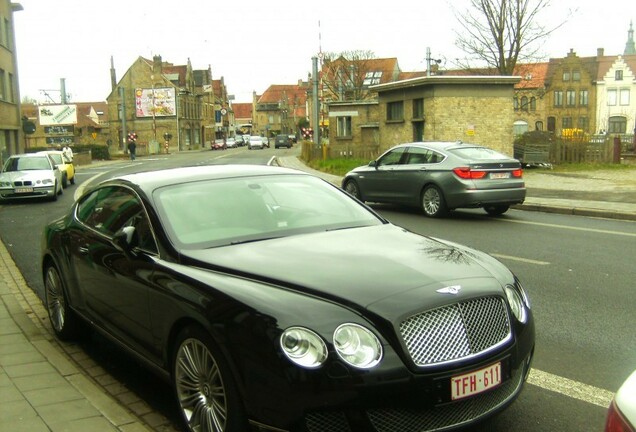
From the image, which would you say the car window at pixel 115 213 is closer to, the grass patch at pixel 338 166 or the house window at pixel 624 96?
the grass patch at pixel 338 166

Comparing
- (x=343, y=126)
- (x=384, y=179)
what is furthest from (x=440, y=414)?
(x=343, y=126)

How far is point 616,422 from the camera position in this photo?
6.23 feet

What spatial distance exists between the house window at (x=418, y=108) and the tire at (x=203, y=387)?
26.3m

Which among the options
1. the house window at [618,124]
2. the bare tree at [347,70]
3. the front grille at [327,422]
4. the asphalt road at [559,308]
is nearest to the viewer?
the front grille at [327,422]

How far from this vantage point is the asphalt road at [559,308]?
423 cm

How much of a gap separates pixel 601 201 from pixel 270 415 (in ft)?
48.4

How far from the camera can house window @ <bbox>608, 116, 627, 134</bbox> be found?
263 ft

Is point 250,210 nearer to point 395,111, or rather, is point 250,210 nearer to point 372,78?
point 395,111

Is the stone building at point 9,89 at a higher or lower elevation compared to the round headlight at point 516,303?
higher

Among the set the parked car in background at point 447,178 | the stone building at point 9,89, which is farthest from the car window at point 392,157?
the stone building at point 9,89

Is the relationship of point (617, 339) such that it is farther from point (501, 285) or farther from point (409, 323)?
point (409, 323)

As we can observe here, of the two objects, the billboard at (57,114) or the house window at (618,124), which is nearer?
the billboard at (57,114)

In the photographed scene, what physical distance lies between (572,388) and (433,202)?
10.2m

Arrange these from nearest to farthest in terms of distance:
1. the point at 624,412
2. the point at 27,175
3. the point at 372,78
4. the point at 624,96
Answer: the point at 624,412, the point at 27,175, the point at 624,96, the point at 372,78
